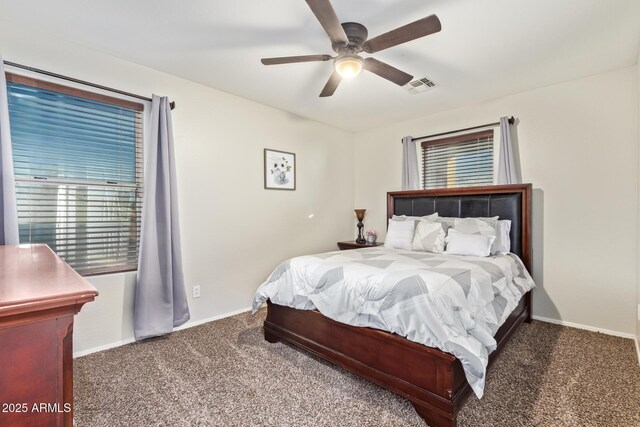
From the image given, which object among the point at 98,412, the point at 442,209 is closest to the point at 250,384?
the point at 98,412

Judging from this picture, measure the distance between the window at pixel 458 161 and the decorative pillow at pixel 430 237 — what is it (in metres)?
0.89

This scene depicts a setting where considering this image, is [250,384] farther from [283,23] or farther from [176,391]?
[283,23]

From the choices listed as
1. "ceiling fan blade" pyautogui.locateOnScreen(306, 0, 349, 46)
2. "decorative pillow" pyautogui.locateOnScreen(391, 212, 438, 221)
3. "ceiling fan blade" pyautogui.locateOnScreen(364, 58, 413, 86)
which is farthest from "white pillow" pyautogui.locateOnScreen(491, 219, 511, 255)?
"ceiling fan blade" pyautogui.locateOnScreen(306, 0, 349, 46)

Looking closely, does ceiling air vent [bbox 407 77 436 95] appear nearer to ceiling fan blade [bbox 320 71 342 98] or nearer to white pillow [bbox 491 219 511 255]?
ceiling fan blade [bbox 320 71 342 98]

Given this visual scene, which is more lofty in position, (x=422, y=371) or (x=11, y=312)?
(x=11, y=312)

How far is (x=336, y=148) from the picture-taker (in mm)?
4797

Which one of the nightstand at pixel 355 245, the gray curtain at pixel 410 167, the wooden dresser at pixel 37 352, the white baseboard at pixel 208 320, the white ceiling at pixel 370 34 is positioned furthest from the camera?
the nightstand at pixel 355 245

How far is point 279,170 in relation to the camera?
3969mm

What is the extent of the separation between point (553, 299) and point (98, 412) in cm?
399

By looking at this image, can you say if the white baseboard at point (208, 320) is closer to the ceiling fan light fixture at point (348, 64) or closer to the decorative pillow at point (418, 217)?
the decorative pillow at point (418, 217)

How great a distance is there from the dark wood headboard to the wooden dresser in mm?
3635

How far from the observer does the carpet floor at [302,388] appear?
173 cm

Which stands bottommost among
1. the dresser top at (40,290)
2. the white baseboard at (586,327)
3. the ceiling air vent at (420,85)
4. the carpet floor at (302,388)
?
the carpet floor at (302,388)

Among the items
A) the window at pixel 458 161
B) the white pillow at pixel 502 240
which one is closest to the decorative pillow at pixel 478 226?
the white pillow at pixel 502 240
